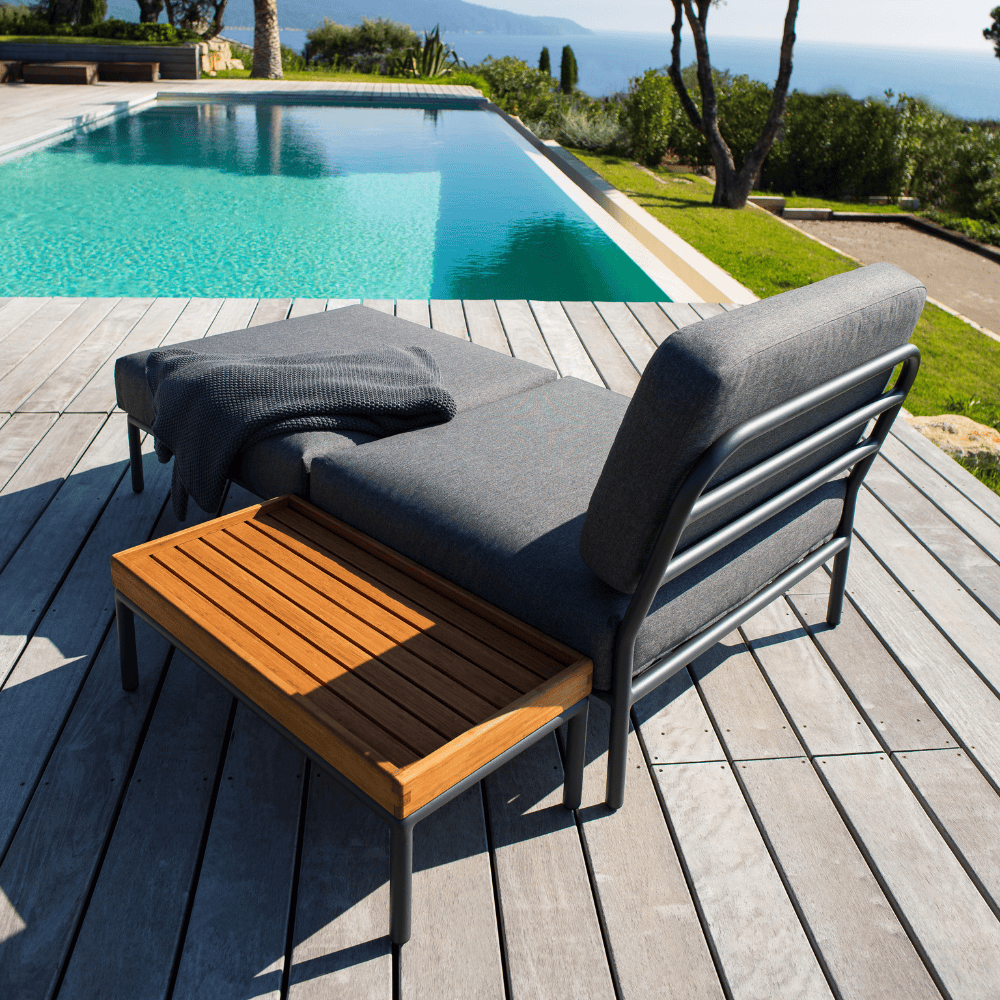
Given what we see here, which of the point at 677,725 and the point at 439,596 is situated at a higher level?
the point at 439,596

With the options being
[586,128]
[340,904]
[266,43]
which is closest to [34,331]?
[340,904]

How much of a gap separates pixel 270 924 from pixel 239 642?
0.44 meters

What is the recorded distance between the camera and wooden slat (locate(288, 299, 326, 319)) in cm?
386

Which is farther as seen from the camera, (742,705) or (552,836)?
(742,705)

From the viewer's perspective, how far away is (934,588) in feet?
7.32

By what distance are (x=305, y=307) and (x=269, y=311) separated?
166 millimetres

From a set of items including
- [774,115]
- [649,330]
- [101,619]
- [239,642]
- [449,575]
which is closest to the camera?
[239,642]

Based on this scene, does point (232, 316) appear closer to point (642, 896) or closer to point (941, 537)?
point (941, 537)

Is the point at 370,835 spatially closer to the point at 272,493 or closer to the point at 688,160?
the point at 272,493

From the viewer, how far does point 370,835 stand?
1.47 metres

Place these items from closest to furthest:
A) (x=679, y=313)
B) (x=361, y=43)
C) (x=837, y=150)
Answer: (x=679, y=313) < (x=837, y=150) < (x=361, y=43)

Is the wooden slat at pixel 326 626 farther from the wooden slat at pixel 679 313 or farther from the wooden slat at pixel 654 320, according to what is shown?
the wooden slat at pixel 679 313

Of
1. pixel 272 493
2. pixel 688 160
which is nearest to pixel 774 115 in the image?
pixel 688 160

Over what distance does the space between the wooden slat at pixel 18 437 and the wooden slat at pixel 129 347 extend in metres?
0.12
